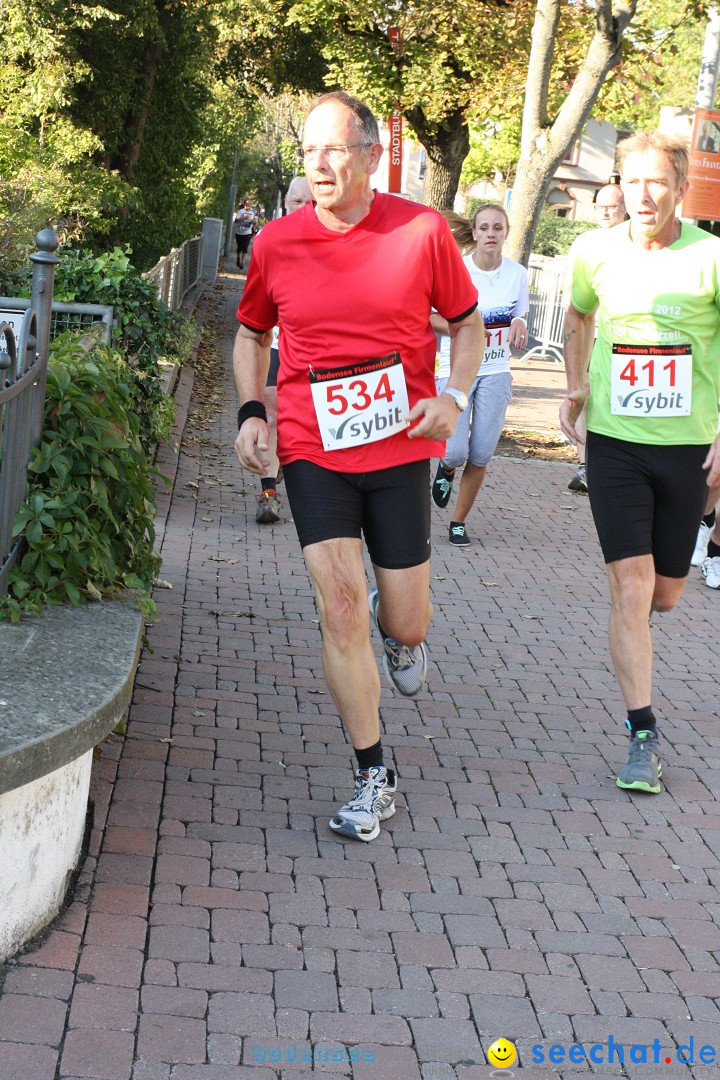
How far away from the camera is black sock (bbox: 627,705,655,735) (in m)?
4.80

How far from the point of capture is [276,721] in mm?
5043

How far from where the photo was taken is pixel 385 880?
3859 mm

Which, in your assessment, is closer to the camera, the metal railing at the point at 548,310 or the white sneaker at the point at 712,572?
the white sneaker at the point at 712,572

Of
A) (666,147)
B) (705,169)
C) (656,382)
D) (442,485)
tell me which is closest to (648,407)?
(656,382)

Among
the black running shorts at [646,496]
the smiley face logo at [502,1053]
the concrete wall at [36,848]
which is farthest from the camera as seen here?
the black running shorts at [646,496]

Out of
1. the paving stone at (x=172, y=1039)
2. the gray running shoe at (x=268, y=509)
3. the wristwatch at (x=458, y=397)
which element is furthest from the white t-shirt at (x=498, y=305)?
the paving stone at (x=172, y=1039)

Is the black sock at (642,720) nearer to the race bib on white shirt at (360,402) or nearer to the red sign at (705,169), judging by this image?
the race bib on white shirt at (360,402)

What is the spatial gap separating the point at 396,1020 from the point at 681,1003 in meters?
0.76

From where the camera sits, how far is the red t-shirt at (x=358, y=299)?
4.01 meters

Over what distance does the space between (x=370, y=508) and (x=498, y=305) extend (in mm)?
4667

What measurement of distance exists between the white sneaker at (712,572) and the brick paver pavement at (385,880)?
150 cm

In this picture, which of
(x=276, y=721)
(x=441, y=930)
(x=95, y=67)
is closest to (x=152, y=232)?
(x=95, y=67)

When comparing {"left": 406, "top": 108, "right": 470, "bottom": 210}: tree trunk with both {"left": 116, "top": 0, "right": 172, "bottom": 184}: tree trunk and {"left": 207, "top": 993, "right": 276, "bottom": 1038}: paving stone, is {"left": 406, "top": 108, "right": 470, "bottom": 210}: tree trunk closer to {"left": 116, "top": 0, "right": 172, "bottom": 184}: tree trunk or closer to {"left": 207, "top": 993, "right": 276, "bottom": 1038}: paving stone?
{"left": 116, "top": 0, "right": 172, "bottom": 184}: tree trunk

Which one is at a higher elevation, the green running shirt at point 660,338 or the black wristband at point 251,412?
the green running shirt at point 660,338
